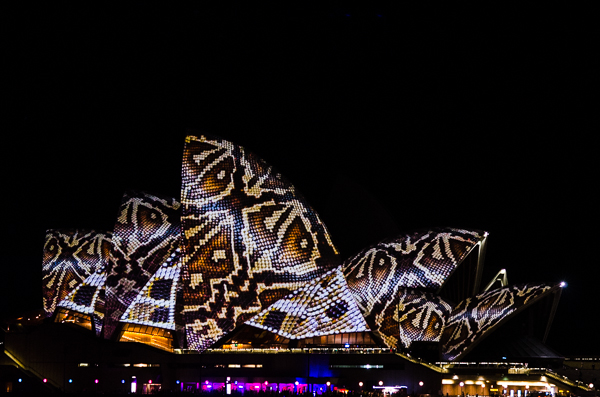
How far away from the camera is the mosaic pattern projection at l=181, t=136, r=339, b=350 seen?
136ft

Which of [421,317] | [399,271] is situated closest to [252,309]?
[399,271]

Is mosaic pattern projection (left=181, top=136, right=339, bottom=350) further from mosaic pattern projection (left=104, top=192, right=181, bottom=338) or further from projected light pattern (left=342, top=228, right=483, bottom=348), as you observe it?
projected light pattern (left=342, top=228, right=483, bottom=348)

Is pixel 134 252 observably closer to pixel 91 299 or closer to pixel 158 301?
pixel 158 301

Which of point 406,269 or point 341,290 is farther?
point 406,269

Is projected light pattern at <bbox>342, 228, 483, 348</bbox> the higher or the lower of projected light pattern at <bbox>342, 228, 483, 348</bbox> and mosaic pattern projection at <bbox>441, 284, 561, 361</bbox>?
the higher

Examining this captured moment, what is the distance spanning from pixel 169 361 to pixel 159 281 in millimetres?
4028

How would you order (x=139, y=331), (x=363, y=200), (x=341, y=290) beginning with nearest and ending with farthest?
(x=341, y=290) → (x=139, y=331) → (x=363, y=200)

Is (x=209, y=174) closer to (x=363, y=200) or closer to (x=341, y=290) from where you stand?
(x=341, y=290)

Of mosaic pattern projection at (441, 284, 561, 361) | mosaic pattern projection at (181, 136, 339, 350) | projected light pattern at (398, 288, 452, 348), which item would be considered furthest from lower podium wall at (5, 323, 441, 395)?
mosaic pattern projection at (441, 284, 561, 361)

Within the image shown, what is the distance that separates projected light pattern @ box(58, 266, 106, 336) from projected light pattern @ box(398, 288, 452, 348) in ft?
49.7

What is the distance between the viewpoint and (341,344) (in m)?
42.2

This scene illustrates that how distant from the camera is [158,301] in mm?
41938

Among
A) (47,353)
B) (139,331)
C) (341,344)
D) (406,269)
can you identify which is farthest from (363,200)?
(47,353)

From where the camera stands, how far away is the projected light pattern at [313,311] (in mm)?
40312
